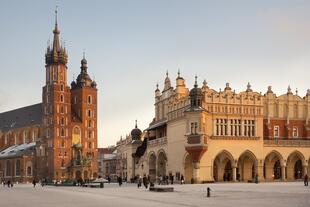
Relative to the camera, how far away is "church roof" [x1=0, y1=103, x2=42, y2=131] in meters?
152

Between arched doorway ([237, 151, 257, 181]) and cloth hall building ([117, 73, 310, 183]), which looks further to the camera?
arched doorway ([237, 151, 257, 181])

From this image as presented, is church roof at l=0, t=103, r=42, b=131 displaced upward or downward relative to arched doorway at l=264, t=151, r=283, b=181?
upward

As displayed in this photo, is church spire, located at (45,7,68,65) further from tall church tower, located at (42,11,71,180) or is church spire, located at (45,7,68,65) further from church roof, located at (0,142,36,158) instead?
church roof, located at (0,142,36,158)

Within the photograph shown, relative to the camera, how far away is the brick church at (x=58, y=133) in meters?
134

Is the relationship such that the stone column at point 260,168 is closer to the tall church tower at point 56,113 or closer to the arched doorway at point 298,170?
the arched doorway at point 298,170

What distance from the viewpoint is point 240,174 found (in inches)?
2844

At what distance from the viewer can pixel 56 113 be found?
13688 centimetres

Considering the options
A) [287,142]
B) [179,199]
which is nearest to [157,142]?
[287,142]

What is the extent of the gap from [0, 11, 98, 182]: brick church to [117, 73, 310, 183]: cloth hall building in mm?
57963

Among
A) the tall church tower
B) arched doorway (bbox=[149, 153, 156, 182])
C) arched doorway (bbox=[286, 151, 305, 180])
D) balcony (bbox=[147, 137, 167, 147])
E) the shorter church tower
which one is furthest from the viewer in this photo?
the shorter church tower

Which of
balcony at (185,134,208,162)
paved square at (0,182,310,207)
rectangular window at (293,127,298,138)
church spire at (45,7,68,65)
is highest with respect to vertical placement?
church spire at (45,7,68,65)

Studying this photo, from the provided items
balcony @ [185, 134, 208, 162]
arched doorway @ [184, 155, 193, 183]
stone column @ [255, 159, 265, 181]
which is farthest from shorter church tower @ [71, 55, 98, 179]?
balcony @ [185, 134, 208, 162]

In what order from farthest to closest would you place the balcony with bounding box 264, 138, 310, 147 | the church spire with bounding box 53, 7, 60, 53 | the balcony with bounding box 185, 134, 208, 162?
1. the church spire with bounding box 53, 7, 60, 53
2. the balcony with bounding box 264, 138, 310, 147
3. the balcony with bounding box 185, 134, 208, 162

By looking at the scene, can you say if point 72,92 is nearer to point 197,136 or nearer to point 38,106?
point 38,106
